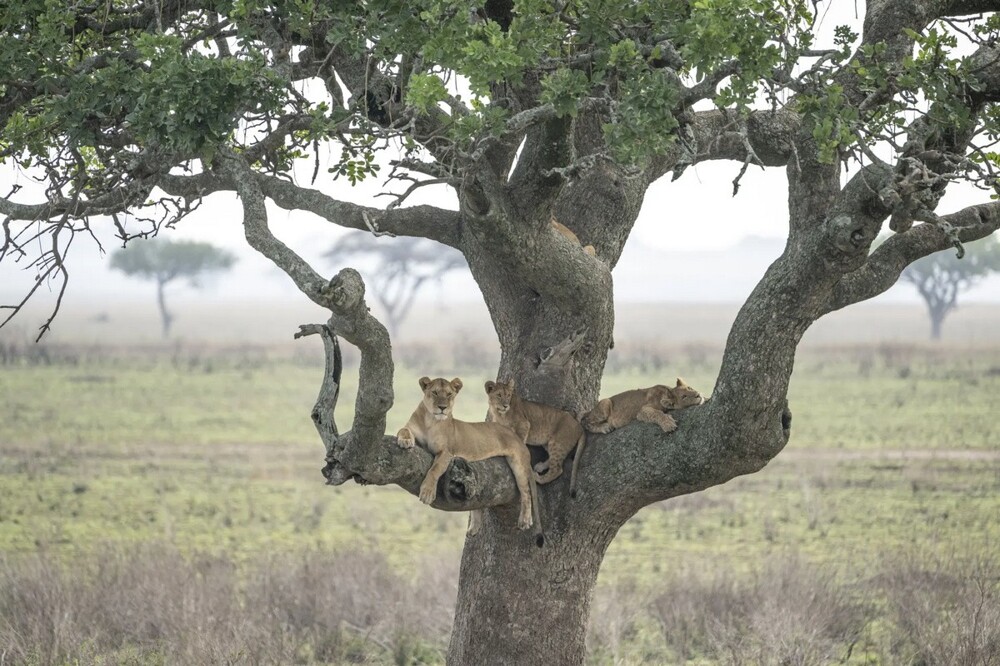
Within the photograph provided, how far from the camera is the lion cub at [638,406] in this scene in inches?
337

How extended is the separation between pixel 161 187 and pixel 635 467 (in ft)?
14.5

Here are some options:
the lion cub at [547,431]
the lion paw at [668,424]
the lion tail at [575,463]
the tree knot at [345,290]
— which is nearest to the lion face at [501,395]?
the lion cub at [547,431]

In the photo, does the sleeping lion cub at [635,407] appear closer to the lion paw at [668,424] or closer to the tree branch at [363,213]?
the lion paw at [668,424]

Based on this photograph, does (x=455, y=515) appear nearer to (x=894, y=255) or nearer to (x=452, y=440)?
(x=894, y=255)

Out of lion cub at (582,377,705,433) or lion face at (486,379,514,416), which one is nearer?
lion face at (486,379,514,416)

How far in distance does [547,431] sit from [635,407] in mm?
632

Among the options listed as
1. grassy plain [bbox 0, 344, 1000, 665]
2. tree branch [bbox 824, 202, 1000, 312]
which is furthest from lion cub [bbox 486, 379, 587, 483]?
grassy plain [bbox 0, 344, 1000, 665]

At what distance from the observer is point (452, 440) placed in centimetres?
793

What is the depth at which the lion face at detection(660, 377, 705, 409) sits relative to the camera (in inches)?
337

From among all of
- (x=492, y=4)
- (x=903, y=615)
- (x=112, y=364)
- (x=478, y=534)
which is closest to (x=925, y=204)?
(x=492, y=4)

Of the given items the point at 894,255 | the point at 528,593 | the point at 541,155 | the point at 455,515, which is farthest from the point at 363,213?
the point at 455,515

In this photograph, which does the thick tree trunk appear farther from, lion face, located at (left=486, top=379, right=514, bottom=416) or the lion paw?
the lion paw

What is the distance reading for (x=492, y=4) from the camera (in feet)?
27.6

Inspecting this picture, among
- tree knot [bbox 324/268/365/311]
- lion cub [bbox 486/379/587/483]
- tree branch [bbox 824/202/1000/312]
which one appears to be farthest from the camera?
tree branch [bbox 824/202/1000/312]
